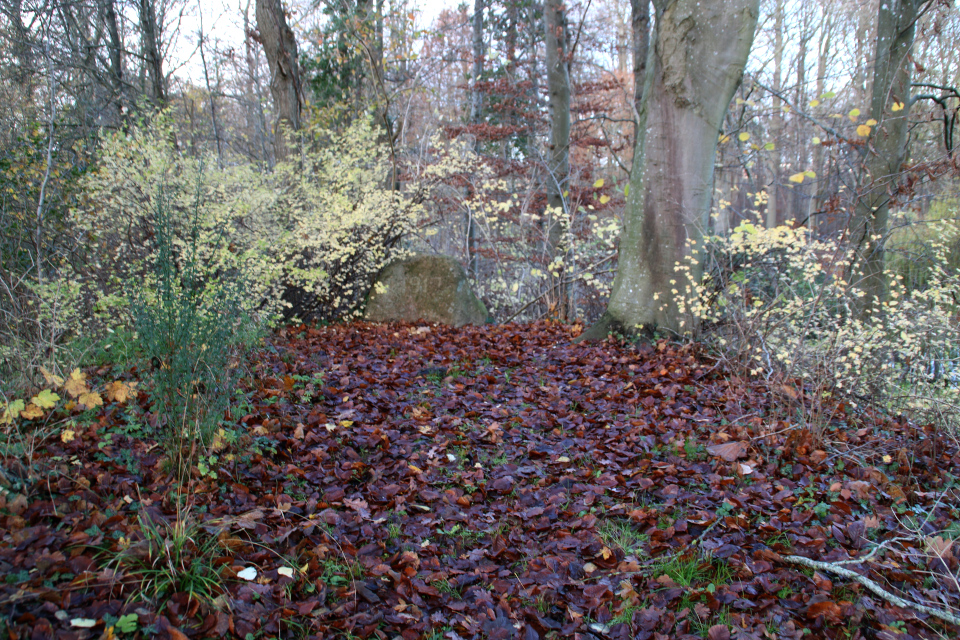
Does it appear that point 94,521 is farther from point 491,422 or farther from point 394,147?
point 394,147

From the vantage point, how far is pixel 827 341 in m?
4.16

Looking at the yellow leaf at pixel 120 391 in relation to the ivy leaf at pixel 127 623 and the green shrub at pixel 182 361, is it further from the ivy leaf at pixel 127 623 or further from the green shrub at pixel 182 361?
the ivy leaf at pixel 127 623

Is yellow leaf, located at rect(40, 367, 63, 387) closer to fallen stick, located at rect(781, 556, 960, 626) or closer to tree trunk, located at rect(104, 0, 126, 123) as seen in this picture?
fallen stick, located at rect(781, 556, 960, 626)

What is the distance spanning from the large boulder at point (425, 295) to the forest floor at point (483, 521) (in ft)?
11.2

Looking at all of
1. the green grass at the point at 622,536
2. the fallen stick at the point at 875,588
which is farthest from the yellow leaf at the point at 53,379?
the fallen stick at the point at 875,588

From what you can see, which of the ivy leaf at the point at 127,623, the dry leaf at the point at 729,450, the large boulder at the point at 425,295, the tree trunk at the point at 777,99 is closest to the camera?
the ivy leaf at the point at 127,623

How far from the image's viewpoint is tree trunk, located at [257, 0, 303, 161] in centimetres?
815

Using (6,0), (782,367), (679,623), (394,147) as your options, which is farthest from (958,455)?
(6,0)

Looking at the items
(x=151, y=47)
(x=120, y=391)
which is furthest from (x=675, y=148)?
(x=151, y=47)

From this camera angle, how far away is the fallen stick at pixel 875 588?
1.92 meters

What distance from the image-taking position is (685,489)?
304 centimetres

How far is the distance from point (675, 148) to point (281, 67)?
5.99 meters

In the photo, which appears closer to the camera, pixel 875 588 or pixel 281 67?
pixel 875 588

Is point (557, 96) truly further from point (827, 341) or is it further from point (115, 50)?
point (115, 50)
